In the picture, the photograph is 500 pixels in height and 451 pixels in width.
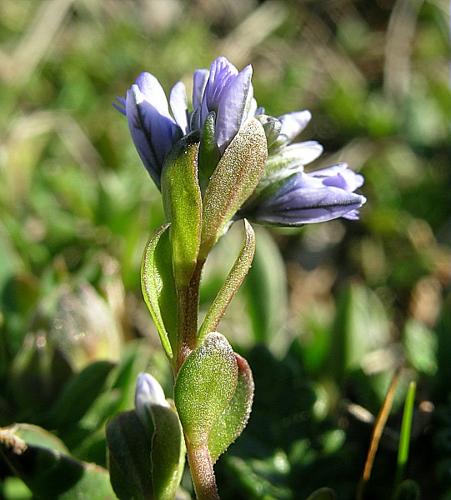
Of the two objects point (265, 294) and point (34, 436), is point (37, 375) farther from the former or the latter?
point (265, 294)

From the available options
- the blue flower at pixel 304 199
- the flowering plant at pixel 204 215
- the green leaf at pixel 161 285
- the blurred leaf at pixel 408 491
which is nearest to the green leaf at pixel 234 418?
the flowering plant at pixel 204 215

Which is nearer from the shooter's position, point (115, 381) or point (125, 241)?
point (115, 381)

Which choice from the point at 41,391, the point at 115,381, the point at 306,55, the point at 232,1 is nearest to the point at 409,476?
the point at 115,381

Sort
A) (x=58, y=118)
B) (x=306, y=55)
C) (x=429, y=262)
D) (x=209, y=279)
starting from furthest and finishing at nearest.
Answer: (x=306, y=55), (x=58, y=118), (x=429, y=262), (x=209, y=279)

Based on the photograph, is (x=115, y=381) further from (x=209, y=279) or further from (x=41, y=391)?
(x=209, y=279)

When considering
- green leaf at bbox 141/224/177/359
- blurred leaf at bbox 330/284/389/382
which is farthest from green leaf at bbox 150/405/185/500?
blurred leaf at bbox 330/284/389/382

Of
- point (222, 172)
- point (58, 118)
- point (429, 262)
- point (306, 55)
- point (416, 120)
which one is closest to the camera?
point (222, 172)

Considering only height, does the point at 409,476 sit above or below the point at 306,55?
below
